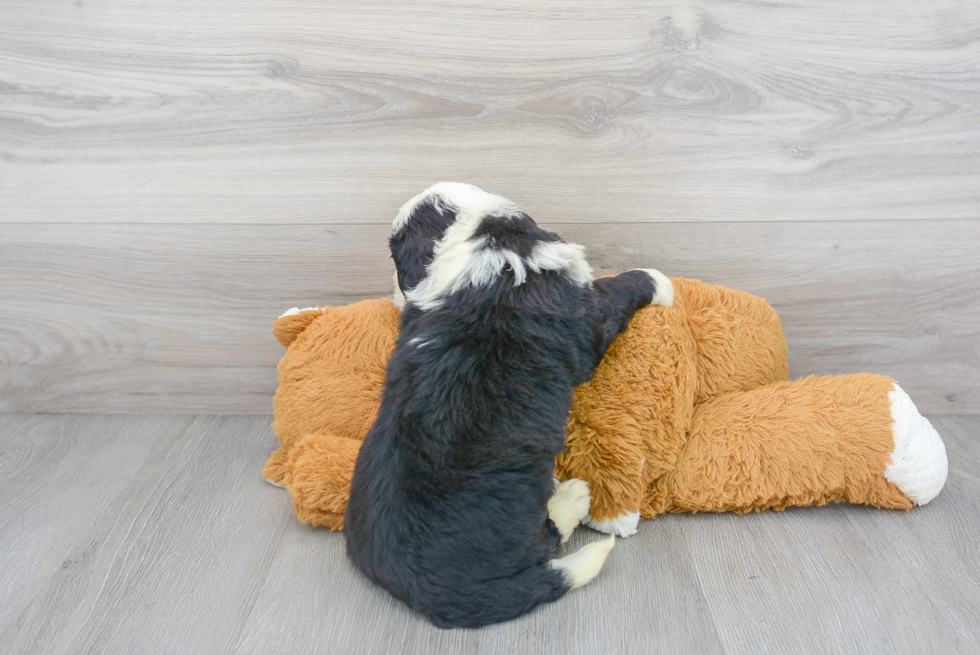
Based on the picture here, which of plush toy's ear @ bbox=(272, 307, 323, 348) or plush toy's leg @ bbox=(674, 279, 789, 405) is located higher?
plush toy's leg @ bbox=(674, 279, 789, 405)

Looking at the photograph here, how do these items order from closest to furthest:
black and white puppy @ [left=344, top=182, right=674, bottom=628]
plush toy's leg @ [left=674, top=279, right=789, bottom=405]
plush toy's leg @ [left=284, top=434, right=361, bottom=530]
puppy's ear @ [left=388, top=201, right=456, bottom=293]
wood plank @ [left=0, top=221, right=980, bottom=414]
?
black and white puppy @ [left=344, top=182, right=674, bottom=628]
puppy's ear @ [left=388, top=201, right=456, bottom=293]
plush toy's leg @ [left=284, top=434, right=361, bottom=530]
plush toy's leg @ [left=674, top=279, right=789, bottom=405]
wood plank @ [left=0, top=221, right=980, bottom=414]

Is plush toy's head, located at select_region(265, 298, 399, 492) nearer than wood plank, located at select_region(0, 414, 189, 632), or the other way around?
wood plank, located at select_region(0, 414, 189, 632)

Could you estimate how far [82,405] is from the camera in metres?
1.78

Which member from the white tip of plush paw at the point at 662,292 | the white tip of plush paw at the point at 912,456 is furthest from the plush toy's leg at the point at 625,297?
the white tip of plush paw at the point at 912,456

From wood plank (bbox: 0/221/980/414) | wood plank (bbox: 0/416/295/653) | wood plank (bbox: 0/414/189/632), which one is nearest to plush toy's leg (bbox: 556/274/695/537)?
wood plank (bbox: 0/221/980/414)

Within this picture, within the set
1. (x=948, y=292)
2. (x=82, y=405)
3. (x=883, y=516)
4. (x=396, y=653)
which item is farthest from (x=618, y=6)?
(x=82, y=405)

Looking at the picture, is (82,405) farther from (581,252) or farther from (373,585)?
(581,252)

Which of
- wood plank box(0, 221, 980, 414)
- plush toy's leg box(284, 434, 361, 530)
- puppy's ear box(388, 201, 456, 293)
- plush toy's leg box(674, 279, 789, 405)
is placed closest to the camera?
puppy's ear box(388, 201, 456, 293)

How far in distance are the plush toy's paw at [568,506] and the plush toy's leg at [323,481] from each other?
373mm

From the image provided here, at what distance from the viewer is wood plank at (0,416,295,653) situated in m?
1.08

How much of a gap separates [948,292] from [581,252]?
3.18 ft

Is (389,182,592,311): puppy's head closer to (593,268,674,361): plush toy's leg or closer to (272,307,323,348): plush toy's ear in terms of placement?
(593,268,674,361): plush toy's leg

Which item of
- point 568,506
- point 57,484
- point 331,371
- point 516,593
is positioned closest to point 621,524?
point 568,506

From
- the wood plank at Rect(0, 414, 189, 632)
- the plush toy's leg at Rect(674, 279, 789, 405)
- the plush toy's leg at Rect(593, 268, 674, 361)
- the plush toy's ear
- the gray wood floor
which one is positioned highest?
the plush toy's leg at Rect(593, 268, 674, 361)
